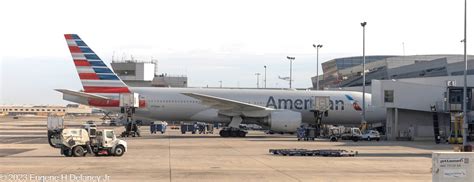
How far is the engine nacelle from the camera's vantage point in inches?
2201

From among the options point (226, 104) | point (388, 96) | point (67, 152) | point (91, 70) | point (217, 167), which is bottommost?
point (217, 167)

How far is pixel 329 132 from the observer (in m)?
63.3

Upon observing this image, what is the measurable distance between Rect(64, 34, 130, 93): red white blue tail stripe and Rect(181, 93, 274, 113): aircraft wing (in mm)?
6005

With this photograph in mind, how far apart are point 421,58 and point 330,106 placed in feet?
213

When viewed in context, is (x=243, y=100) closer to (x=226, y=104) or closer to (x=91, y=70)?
(x=226, y=104)

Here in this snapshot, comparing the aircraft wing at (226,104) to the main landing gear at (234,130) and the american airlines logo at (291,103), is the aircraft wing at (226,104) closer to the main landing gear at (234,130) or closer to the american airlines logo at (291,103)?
the main landing gear at (234,130)

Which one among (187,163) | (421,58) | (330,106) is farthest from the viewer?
(421,58)

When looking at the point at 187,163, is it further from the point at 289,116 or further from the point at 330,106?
the point at 330,106

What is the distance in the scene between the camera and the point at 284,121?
5588 centimetres

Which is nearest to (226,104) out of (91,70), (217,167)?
(91,70)

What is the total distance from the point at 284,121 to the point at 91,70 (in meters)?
15.2

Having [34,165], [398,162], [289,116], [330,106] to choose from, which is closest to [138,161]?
[34,165]

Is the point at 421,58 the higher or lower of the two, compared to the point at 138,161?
higher

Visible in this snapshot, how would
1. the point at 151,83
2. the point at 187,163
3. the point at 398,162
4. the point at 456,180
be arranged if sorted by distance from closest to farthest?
the point at 456,180 < the point at 187,163 < the point at 398,162 < the point at 151,83
